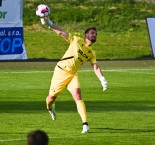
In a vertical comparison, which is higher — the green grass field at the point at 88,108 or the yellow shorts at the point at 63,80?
the yellow shorts at the point at 63,80

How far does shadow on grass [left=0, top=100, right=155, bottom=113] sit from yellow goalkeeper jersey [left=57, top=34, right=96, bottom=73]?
3.98 meters

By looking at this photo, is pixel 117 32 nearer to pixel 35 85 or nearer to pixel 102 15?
pixel 102 15

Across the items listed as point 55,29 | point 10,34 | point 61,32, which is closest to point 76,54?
point 61,32

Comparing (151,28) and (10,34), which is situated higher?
(10,34)

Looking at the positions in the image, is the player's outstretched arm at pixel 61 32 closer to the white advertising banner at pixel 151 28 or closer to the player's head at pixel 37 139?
the player's head at pixel 37 139

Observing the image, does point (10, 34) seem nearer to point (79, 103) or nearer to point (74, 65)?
point (74, 65)

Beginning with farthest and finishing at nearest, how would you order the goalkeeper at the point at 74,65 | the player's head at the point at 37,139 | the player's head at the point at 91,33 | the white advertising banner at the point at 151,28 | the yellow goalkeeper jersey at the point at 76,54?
1. the white advertising banner at the point at 151,28
2. the yellow goalkeeper jersey at the point at 76,54
3. the goalkeeper at the point at 74,65
4. the player's head at the point at 91,33
5. the player's head at the point at 37,139

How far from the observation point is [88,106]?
76.6 feet

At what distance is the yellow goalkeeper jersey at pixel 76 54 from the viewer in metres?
18.0

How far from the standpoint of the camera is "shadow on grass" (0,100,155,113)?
882 inches

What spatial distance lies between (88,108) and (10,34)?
16036mm

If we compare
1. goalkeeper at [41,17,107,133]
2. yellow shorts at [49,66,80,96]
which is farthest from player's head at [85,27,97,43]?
yellow shorts at [49,66,80,96]

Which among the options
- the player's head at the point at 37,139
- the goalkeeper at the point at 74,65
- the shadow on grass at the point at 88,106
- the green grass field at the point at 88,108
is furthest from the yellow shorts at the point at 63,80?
the player's head at the point at 37,139

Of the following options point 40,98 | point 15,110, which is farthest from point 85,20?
point 15,110
